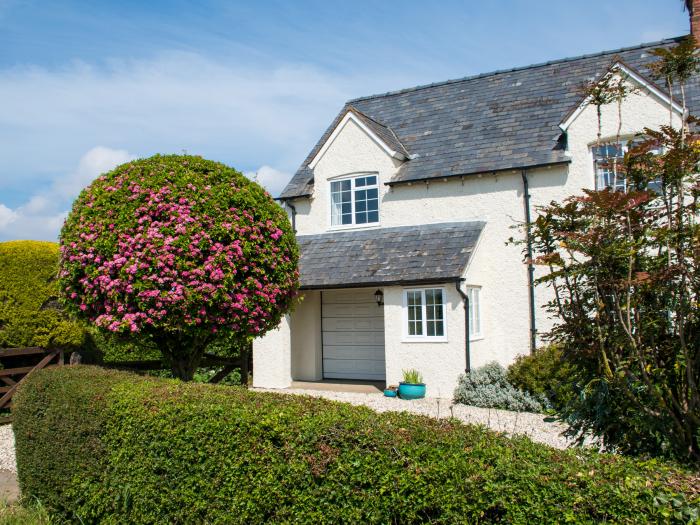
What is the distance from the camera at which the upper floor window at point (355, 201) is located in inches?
762

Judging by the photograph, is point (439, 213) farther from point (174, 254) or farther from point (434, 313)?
point (174, 254)

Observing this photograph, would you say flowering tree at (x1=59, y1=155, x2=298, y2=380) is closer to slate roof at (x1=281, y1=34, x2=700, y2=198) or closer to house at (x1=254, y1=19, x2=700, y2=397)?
house at (x1=254, y1=19, x2=700, y2=397)

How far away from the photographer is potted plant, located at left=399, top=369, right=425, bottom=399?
15.2m

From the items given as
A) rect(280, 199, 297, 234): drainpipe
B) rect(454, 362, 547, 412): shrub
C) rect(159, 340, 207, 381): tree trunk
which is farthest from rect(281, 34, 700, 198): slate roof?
rect(159, 340, 207, 381): tree trunk

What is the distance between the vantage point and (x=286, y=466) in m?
5.05

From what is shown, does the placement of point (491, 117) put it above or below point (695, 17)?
below

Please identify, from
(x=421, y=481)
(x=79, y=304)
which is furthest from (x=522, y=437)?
(x=79, y=304)

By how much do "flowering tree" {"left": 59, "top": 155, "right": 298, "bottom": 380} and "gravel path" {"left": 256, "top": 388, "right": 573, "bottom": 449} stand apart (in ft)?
9.30

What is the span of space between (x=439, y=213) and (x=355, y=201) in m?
2.95

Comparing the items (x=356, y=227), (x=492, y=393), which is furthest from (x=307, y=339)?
(x=492, y=393)

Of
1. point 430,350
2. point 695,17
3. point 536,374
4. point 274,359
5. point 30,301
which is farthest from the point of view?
point 274,359

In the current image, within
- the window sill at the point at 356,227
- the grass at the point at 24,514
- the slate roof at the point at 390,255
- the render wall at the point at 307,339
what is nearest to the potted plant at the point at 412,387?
the slate roof at the point at 390,255

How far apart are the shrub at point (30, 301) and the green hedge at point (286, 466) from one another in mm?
5401

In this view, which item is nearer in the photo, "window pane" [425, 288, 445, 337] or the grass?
the grass
